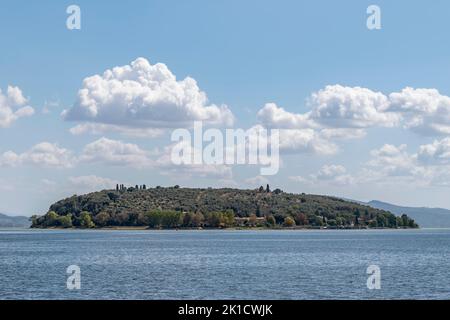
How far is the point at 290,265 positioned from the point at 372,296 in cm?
4821

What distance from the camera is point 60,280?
100 m

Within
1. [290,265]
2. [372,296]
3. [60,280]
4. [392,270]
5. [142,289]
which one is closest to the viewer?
[372,296]

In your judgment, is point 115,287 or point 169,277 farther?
point 169,277

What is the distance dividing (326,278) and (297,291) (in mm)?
17327
